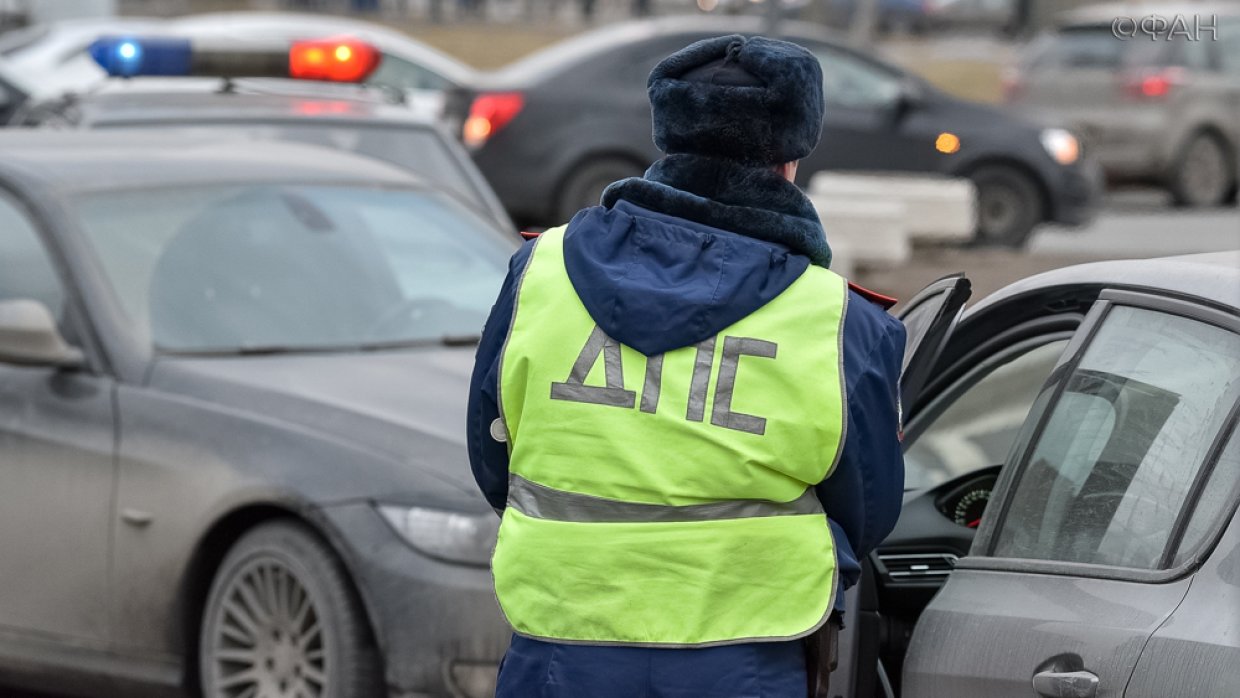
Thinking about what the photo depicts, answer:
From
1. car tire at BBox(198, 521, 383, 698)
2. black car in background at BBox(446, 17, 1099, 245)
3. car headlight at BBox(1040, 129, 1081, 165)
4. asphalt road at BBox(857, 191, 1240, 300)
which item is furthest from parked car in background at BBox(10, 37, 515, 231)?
car headlight at BBox(1040, 129, 1081, 165)

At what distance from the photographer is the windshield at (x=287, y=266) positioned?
544 centimetres

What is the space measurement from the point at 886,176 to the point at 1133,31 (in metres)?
4.26

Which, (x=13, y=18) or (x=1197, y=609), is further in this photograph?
(x=13, y=18)

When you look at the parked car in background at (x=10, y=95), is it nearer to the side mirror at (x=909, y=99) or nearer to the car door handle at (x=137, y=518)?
the side mirror at (x=909, y=99)

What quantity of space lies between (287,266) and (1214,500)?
3.60 metres

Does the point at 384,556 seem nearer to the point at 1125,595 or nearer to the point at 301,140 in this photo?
the point at 1125,595

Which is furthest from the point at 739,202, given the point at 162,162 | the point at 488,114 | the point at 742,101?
the point at 488,114

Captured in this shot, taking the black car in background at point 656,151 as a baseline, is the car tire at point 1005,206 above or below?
below

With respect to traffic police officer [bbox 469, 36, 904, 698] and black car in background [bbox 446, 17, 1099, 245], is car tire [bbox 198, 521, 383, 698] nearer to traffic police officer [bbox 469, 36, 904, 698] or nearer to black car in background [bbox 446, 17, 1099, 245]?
traffic police officer [bbox 469, 36, 904, 698]

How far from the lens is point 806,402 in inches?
104

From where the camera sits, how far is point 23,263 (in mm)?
5508

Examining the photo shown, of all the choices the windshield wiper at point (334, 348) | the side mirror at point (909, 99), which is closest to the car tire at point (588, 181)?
the side mirror at point (909, 99)

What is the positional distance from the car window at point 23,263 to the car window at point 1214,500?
3550 mm

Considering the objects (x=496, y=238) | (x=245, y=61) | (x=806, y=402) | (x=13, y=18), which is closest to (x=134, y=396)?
(x=496, y=238)
